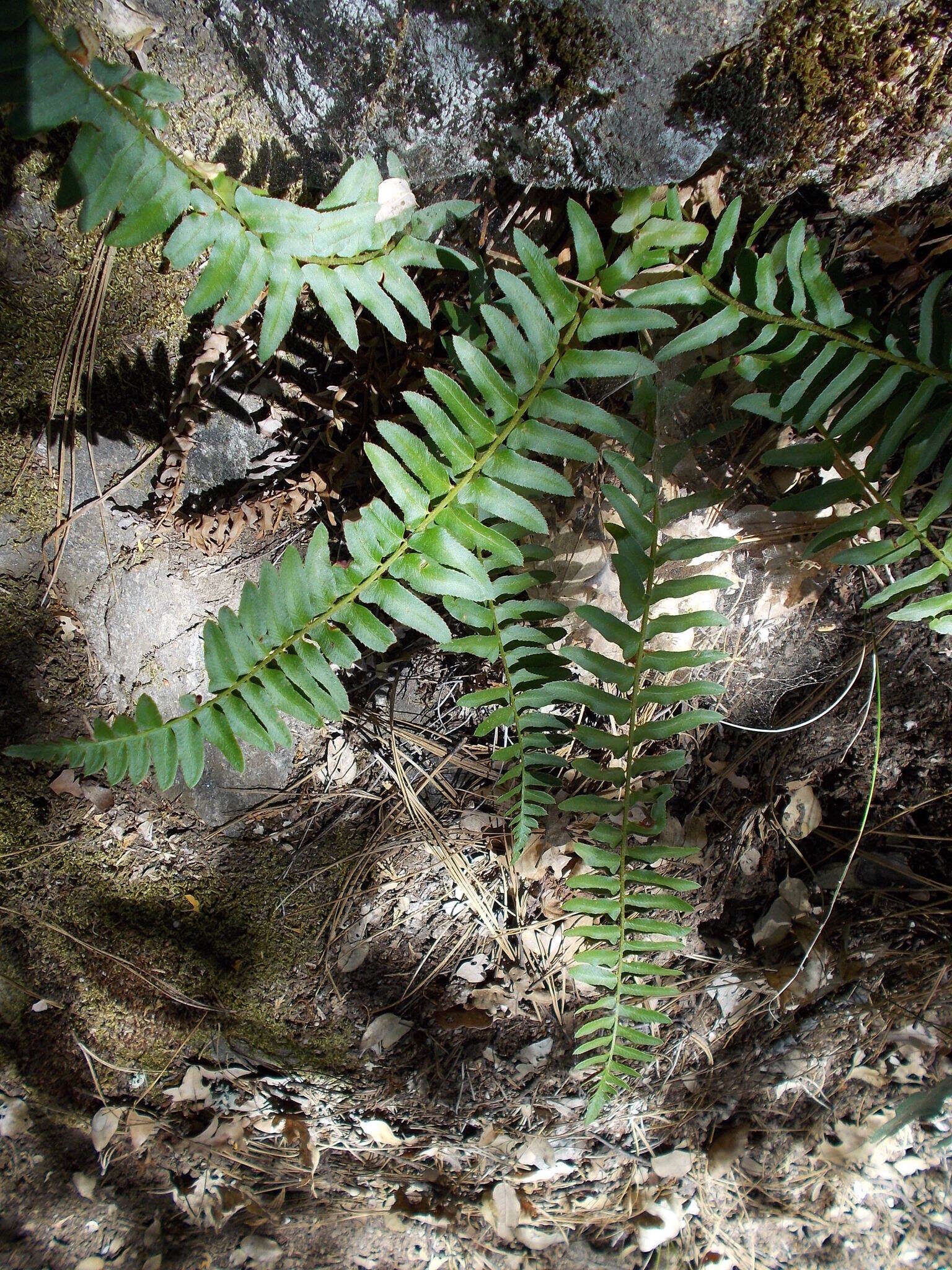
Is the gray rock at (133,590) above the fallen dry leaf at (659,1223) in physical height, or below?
above

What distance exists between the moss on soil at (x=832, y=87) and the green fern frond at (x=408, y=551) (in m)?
0.60

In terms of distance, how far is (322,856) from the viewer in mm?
2598

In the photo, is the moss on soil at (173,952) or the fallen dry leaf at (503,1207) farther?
the fallen dry leaf at (503,1207)

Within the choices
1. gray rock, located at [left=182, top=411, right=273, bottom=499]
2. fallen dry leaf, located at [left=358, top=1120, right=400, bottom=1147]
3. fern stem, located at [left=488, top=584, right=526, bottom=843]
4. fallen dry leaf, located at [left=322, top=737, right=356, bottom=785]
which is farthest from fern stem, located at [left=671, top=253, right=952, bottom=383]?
fallen dry leaf, located at [left=358, top=1120, right=400, bottom=1147]

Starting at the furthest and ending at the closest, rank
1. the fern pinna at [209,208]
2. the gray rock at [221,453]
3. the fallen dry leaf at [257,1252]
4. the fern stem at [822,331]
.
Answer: the fallen dry leaf at [257,1252], the gray rock at [221,453], the fern stem at [822,331], the fern pinna at [209,208]

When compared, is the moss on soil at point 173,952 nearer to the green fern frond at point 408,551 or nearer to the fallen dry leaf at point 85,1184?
the fallen dry leaf at point 85,1184

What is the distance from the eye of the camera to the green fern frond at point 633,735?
1657 millimetres

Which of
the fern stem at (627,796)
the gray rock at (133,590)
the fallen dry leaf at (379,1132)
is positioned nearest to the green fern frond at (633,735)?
the fern stem at (627,796)

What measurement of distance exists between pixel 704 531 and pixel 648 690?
65 cm

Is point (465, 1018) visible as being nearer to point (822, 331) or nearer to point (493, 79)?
point (822, 331)

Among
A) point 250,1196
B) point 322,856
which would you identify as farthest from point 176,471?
point 250,1196

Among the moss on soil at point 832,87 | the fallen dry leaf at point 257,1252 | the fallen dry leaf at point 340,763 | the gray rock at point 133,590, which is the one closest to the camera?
the moss on soil at point 832,87

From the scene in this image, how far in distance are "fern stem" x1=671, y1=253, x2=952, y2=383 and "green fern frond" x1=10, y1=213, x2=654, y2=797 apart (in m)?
0.32

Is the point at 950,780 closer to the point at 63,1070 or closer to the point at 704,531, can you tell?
the point at 704,531
